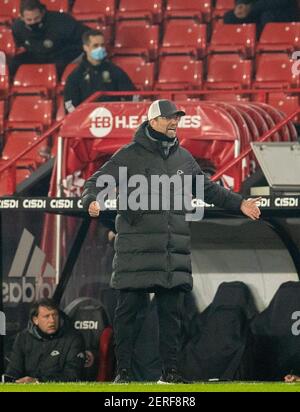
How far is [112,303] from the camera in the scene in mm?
15367

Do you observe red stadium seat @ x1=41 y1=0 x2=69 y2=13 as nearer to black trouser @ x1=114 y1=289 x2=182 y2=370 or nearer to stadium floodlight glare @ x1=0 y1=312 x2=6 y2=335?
stadium floodlight glare @ x1=0 y1=312 x2=6 y2=335

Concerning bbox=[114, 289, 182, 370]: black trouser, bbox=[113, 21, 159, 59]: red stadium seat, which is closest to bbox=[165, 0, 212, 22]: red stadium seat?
bbox=[113, 21, 159, 59]: red stadium seat

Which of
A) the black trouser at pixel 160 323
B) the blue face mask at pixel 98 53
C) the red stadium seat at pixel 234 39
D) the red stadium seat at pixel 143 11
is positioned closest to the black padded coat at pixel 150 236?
the black trouser at pixel 160 323

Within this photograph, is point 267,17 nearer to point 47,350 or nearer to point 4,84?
point 4,84

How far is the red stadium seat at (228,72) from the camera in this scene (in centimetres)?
1869

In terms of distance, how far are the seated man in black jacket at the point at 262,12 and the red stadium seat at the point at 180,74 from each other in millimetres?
714

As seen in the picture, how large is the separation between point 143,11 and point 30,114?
1.88 meters

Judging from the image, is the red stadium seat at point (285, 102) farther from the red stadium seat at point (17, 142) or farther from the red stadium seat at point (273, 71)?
the red stadium seat at point (17, 142)

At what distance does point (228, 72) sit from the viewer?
1889 cm

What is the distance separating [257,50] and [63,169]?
4412 mm

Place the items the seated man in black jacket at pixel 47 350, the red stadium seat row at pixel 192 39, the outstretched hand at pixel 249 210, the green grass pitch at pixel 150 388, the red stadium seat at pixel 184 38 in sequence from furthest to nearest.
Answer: the red stadium seat at pixel 184 38, the red stadium seat row at pixel 192 39, the seated man in black jacket at pixel 47 350, the outstretched hand at pixel 249 210, the green grass pitch at pixel 150 388

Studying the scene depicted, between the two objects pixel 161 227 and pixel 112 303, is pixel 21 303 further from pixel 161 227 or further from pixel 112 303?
pixel 161 227
